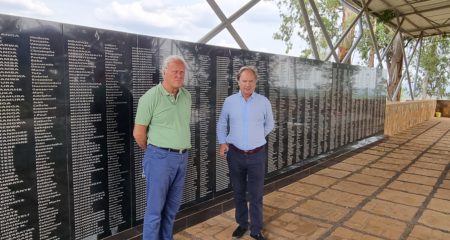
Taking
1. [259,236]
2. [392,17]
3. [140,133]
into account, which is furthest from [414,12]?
[140,133]

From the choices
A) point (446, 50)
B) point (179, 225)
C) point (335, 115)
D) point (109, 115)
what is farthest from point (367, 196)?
point (446, 50)

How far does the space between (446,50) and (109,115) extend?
69.6ft

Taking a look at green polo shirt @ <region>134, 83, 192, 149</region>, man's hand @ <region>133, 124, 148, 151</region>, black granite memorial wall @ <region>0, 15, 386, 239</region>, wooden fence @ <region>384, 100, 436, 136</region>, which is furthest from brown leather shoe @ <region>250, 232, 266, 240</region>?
wooden fence @ <region>384, 100, 436, 136</region>

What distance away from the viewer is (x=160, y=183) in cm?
234

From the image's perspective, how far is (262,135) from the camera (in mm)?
2887

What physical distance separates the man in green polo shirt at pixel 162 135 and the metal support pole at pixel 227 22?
4.57ft

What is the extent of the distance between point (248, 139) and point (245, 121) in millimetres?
154

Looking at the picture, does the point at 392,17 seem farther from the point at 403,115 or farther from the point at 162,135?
the point at 162,135

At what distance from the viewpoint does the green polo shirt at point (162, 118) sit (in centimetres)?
229

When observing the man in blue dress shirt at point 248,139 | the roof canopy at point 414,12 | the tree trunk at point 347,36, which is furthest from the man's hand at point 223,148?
the roof canopy at point 414,12

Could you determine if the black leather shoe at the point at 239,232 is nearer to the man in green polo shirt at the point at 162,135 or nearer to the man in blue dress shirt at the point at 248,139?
the man in blue dress shirt at the point at 248,139

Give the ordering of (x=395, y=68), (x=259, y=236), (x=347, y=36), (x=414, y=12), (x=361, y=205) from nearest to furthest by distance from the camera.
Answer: (x=259, y=236)
(x=361, y=205)
(x=347, y=36)
(x=414, y=12)
(x=395, y=68)

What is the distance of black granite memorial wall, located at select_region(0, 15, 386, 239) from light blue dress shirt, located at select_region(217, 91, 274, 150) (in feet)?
1.40

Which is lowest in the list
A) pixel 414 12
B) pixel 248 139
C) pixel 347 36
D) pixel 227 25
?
pixel 248 139
